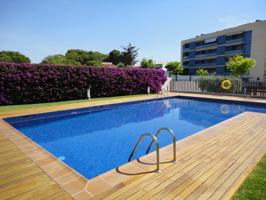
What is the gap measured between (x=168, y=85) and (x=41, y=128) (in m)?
14.4

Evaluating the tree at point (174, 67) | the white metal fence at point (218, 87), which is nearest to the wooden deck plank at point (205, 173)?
the white metal fence at point (218, 87)

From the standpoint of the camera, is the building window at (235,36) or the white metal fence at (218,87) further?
the building window at (235,36)

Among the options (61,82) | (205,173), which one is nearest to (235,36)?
(61,82)

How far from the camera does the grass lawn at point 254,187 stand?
2500 millimetres

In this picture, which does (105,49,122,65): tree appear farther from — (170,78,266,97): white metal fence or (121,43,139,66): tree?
(170,78,266,97): white metal fence

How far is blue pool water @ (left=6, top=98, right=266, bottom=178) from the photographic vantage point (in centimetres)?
503

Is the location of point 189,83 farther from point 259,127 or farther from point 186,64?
point 186,64

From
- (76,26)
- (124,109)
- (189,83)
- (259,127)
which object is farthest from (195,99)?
(76,26)

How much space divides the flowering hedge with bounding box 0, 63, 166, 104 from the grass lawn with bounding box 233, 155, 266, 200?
11354mm

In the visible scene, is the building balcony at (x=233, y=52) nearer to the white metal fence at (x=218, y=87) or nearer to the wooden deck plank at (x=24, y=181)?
the white metal fence at (x=218, y=87)

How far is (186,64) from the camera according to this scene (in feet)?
174

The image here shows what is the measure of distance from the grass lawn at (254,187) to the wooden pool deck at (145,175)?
9 centimetres

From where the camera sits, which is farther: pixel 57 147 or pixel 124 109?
pixel 124 109

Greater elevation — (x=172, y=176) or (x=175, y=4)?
(x=175, y=4)
